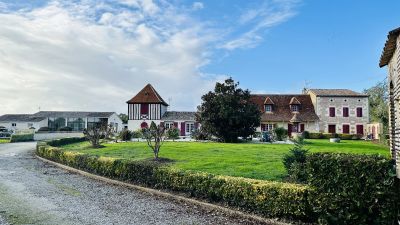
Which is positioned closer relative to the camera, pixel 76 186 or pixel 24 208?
pixel 24 208

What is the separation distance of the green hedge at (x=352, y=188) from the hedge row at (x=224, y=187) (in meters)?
0.39

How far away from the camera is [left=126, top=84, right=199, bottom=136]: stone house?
52.3 m

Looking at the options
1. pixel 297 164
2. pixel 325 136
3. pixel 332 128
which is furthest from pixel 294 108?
pixel 297 164

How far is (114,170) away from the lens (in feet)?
42.7

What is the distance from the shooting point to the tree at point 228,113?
104ft

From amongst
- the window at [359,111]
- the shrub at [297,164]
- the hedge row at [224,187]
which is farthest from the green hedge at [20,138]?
the window at [359,111]

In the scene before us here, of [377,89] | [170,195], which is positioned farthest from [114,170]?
[377,89]

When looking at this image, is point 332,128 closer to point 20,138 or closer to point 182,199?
point 20,138

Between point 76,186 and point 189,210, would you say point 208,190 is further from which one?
point 76,186

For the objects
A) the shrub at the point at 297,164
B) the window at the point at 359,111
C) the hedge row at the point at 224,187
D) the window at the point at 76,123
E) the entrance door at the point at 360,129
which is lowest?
the hedge row at the point at 224,187

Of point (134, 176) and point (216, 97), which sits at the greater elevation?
point (216, 97)

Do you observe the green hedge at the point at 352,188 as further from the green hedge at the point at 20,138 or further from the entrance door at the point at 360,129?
the entrance door at the point at 360,129

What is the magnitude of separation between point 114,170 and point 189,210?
5213 millimetres

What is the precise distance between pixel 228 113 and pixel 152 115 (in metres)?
23.0
